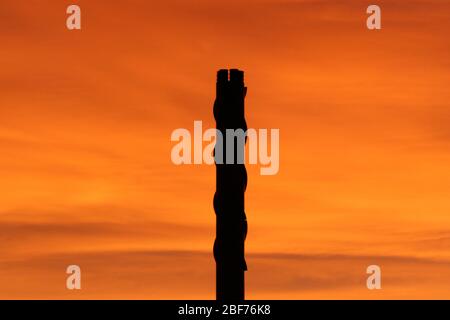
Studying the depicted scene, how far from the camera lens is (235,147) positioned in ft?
54.9

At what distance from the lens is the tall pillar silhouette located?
16750mm

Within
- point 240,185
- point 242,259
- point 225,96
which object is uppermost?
point 225,96

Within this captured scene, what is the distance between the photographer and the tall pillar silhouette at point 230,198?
1675 centimetres

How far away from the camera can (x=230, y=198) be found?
55.6ft

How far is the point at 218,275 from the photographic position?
56.8 feet
